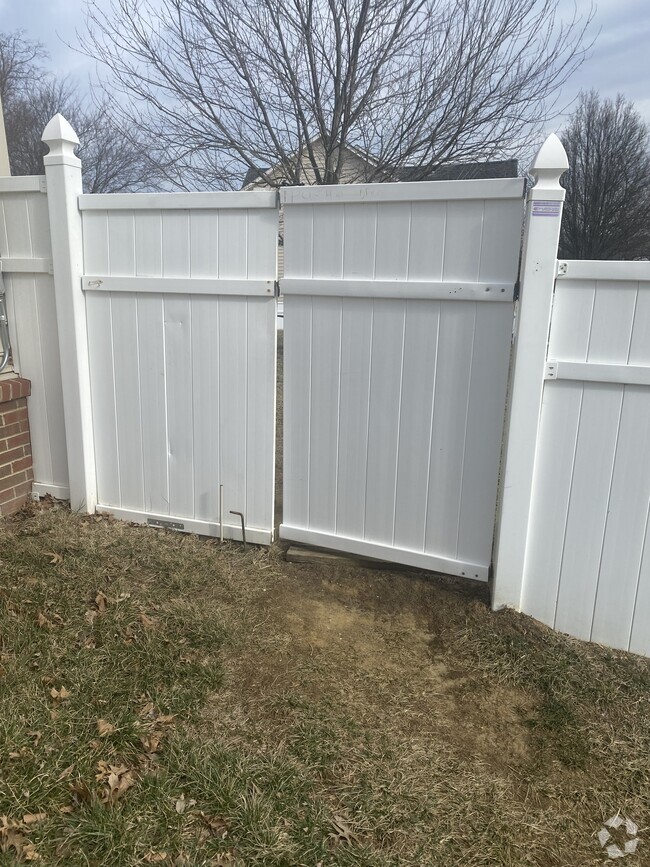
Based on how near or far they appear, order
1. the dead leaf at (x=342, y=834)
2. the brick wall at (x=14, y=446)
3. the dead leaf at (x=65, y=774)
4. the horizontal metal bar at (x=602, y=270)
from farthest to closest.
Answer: the brick wall at (x=14, y=446), the horizontal metal bar at (x=602, y=270), the dead leaf at (x=65, y=774), the dead leaf at (x=342, y=834)

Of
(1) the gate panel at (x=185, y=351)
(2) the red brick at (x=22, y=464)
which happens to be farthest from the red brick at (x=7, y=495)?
(1) the gate panel at (x=185, y=351)

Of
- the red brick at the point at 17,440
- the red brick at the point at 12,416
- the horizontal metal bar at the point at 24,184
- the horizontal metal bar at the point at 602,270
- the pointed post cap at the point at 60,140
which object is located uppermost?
the pointed post cap at the point at 60,140

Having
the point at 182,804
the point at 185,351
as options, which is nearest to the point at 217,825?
the point at 182,804

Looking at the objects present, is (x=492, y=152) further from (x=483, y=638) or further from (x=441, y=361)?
(x=483, y=638)

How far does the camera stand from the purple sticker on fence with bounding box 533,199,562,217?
2648 millimetres

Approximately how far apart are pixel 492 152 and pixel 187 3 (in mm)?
3754

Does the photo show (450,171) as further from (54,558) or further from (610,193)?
(610,193)

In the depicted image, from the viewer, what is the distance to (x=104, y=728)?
2258 mm

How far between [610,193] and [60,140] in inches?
810

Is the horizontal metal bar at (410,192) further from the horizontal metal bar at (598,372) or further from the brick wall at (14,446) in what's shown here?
the brick wall at (14,446)

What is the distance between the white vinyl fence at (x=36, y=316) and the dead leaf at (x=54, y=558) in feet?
2.57

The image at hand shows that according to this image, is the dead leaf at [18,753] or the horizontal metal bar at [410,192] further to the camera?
the horizontal metal bar at [410,192]

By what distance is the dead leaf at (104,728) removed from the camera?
224 cm

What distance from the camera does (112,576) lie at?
130 inches
